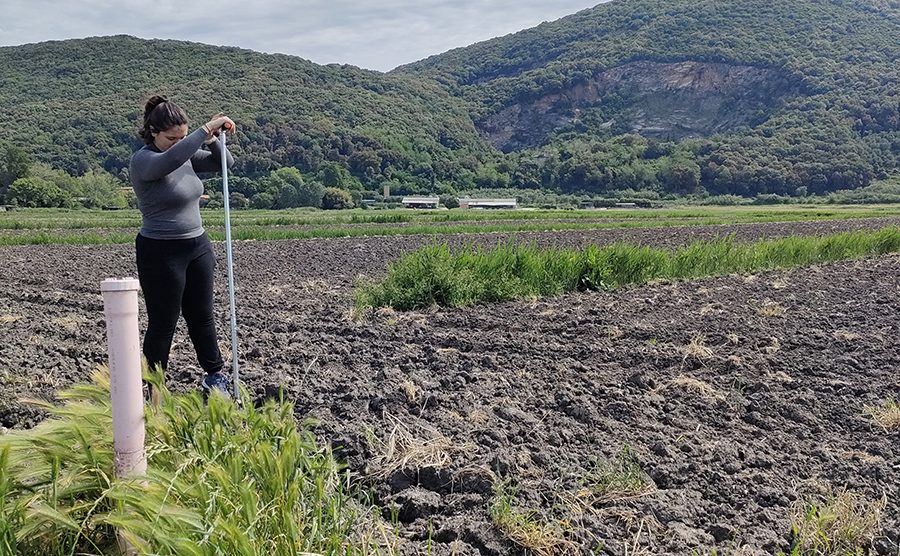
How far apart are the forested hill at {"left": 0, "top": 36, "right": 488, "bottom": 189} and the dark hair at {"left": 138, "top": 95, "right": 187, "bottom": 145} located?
2701 inches

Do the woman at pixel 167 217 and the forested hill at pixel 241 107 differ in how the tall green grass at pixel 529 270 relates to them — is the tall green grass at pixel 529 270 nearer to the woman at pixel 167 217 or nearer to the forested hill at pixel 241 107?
the woman at pixel 167 217

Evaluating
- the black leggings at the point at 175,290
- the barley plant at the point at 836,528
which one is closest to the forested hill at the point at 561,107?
the black leggings at the point at 175,290

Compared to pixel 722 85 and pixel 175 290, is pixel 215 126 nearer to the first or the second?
pixel 175 290

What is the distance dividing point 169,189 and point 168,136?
0.30 m

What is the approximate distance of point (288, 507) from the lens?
6.07 feet

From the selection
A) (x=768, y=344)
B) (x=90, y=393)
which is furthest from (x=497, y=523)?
(x=768, y=344)

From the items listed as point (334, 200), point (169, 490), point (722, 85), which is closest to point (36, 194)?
point (334, 200)

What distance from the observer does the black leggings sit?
3.79 m

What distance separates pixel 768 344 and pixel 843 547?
13.6ft

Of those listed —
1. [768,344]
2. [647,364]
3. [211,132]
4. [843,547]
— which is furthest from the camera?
[768,344]

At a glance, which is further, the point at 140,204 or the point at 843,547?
the point at 140,204

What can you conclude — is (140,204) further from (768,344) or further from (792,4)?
(792,4)

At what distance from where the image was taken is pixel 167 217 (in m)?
3.77

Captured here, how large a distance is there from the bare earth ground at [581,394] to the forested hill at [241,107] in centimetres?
6575
